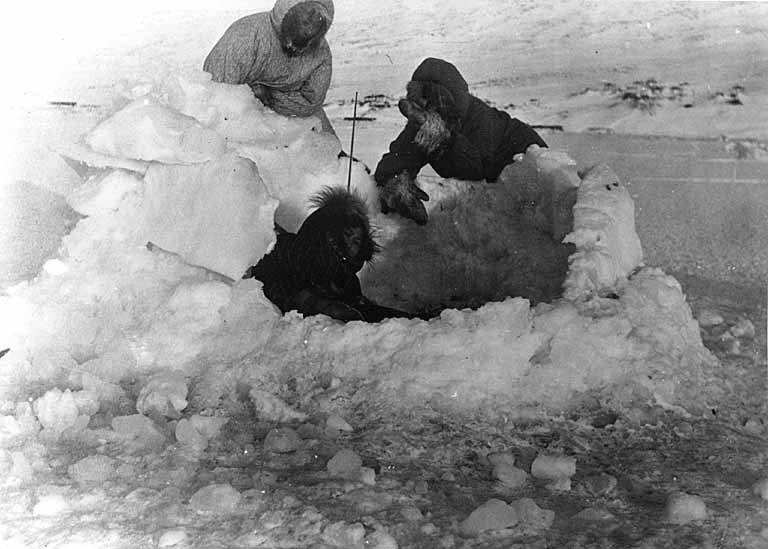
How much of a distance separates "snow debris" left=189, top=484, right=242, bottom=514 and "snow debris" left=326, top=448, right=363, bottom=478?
0.13m

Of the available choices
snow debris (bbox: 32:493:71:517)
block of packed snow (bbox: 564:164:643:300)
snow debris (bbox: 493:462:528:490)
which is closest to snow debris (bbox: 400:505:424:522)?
snow debris (bbox: 493:462:528:490)

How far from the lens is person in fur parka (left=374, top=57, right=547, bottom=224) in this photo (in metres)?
1.78

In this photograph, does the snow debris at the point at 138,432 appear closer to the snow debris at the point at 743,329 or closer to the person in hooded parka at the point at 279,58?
the person in hooded parka at the point at 279,58

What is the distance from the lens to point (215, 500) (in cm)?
95

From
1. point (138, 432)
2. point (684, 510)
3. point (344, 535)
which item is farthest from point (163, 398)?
point (684, 510)

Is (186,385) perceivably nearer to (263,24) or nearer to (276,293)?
(276,293)

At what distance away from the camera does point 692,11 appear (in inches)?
124

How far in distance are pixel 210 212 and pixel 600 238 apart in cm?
66

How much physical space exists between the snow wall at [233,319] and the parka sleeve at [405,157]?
0.32 meters

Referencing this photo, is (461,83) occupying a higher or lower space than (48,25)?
lower

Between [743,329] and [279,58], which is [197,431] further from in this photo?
[743,329]

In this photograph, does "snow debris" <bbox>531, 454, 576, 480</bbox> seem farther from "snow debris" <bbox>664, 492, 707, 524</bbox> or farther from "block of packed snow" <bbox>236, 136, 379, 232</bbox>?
"block of packed snow" <bbox>236, 136, 379, 232</bbox>

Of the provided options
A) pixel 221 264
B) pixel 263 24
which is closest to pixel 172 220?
pixel 221 264

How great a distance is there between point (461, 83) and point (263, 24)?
462 mm
